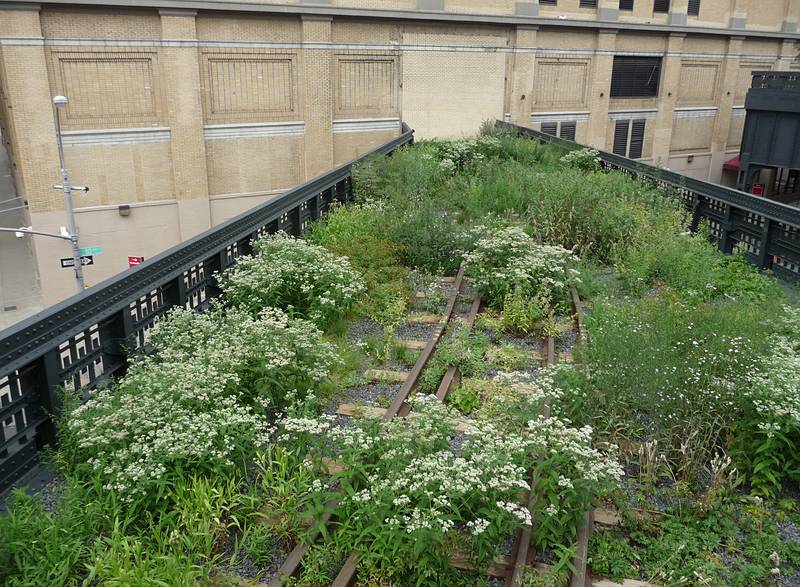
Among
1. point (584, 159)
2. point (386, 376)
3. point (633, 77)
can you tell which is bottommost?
point (386, 376)

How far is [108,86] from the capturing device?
2375 cm

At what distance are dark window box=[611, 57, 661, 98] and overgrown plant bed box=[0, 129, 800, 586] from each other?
28.6 meters

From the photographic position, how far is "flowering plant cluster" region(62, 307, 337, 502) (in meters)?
4.75

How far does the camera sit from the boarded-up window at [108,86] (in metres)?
23.0

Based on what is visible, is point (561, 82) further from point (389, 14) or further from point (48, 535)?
point (48, 535)

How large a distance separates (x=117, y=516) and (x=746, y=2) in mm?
43296

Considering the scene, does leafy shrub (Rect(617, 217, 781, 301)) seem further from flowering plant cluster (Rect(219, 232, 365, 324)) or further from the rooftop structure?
the rooftop structure

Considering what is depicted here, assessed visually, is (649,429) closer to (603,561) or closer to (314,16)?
(603,561)

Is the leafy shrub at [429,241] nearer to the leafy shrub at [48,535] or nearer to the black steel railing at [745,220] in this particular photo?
the black steel railing at [745,220]

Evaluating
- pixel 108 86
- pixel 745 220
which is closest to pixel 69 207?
pixel 108 86

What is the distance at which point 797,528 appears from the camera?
4.89m

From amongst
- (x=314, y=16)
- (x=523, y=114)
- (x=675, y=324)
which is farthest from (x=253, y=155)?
(x=675, y=324)

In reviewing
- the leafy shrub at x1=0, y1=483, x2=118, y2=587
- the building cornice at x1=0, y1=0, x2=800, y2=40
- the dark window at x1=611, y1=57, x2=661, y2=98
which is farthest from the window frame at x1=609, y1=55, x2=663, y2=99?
the leafy shrub at x1=0, y1=483, x2=118, y2=587

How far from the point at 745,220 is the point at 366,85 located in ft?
66.5
